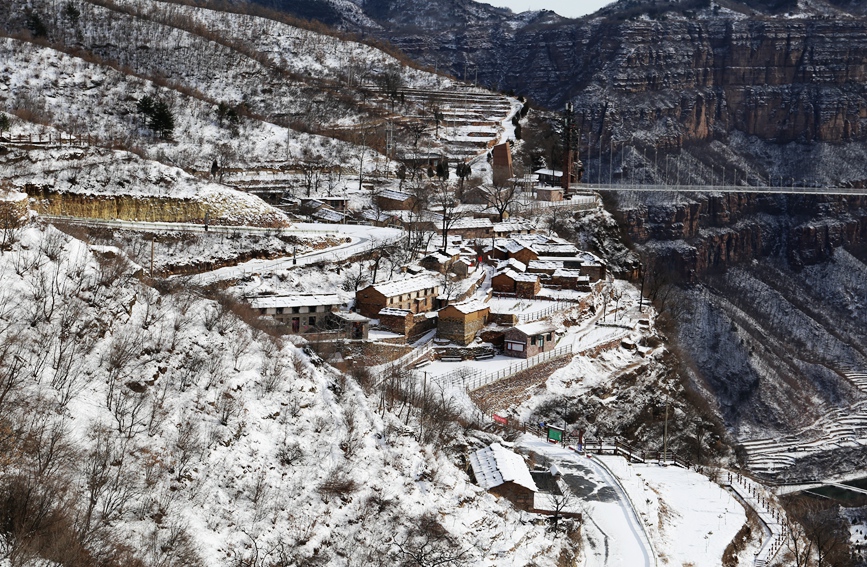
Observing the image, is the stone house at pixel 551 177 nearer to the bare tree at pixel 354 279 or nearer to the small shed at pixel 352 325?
the bare tree at pixel 354 279

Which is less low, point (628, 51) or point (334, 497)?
point (628, 51)

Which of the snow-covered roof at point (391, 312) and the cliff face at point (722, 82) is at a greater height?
the cliff face at point (722, 82)

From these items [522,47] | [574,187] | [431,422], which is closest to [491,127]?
[574,187]

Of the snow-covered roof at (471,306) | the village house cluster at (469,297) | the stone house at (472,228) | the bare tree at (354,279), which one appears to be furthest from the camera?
the stone house at (472,228)

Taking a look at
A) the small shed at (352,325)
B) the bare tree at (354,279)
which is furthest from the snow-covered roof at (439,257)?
the small shed at (352,325)

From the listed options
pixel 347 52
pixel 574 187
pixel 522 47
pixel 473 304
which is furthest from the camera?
pixel 522 47

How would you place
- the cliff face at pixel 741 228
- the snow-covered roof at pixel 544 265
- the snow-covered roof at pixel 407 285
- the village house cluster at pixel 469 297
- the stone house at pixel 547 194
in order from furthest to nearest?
the cliff face at pixel 741 228 → the stone house at pixel 547 194 → the snow-covered roof at pixel 544 265 → the snow-covered roof at pixel 407 285 → the village house cluster at pixel 469 297

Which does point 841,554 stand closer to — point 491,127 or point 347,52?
point 491,127
